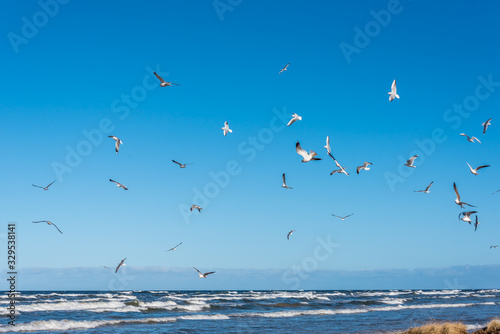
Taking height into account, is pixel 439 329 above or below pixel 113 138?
below

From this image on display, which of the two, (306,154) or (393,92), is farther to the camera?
(393,92)

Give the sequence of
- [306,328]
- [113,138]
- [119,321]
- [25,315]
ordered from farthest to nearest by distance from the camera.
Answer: [25,315] < [119,321] < [306,328] < [113,138]

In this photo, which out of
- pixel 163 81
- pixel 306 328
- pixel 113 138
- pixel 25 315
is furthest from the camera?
pixel 25 315

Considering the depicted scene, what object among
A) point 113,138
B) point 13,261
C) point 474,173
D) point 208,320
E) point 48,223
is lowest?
point 208,320

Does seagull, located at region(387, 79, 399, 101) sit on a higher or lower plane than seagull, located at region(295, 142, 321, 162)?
higher

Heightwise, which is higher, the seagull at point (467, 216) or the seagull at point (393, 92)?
the seagull at point (393, 92)

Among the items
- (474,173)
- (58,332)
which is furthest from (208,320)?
(474,173)

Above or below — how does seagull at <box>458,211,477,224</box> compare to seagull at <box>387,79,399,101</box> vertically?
below

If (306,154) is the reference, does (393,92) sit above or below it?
above

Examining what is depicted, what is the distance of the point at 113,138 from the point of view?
17.2 m

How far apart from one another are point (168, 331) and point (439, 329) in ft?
42.3

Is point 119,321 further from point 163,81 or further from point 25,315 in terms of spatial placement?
point 163,81

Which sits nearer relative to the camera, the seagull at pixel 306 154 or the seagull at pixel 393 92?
the seagull at pixel 306 154

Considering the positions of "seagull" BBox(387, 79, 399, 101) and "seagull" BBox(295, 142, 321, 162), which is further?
"seagull" BBox(387, 79, 399, 101)
